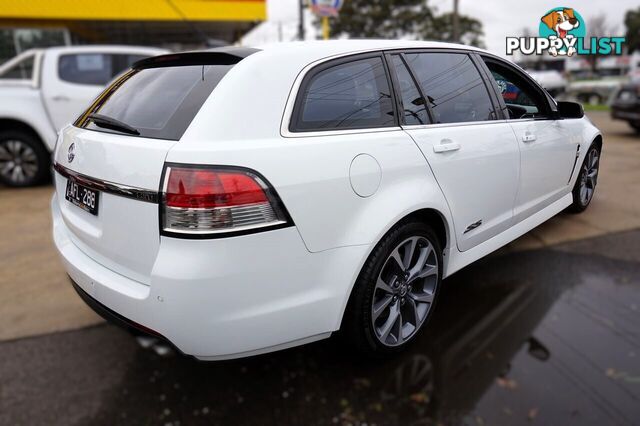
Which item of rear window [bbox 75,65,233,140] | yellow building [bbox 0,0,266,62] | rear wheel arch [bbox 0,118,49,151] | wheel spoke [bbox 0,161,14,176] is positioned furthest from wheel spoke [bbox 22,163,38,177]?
yellow building [bbox 0,0,266,62]

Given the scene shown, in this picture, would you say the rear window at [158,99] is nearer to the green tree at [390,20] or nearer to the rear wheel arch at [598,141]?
the rear wheel arch at [598,141]

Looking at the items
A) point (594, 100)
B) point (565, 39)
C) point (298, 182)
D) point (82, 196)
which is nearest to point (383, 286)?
point (298, 182)

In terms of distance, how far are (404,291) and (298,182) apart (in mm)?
906

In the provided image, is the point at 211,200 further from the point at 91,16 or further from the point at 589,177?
the point at 91,16

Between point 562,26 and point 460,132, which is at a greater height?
point 562,26

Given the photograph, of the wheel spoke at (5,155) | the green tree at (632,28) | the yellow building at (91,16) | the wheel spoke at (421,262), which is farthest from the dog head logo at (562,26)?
the yellow building at (91,16)

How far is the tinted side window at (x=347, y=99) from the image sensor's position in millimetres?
1919

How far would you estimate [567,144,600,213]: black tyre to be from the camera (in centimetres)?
187

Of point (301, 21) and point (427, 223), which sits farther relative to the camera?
point (301, 21)

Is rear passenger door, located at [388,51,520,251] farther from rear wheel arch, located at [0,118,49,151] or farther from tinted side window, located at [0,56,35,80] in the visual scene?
tinted side window, located at [0,56,35,80]

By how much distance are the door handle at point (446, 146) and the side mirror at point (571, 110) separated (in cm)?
48

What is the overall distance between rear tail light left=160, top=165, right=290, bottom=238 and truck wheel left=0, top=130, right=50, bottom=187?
18.6ft

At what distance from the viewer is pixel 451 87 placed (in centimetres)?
245

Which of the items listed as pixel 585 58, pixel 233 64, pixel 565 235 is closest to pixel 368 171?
pixel 233 64
